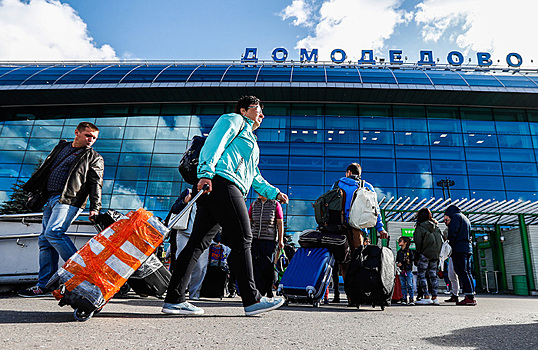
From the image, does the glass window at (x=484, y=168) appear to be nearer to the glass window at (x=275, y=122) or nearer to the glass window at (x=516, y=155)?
the glass window at (x=516, y=155)

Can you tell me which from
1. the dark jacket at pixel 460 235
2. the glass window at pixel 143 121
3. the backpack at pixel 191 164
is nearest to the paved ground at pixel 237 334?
the backpack at pixel 191 164

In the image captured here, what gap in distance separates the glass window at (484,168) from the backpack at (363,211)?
61.4ft

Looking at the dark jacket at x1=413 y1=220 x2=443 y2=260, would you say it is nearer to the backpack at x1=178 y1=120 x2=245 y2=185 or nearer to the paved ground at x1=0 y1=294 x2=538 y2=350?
the paved ground at x1=0 y1=294 x2=538 y2=350

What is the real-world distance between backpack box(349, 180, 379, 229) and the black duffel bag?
0.84 feet

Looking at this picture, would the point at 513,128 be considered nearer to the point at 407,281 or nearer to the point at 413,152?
the point at 413,152

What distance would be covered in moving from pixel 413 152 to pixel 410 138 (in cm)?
97

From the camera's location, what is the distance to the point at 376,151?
20.6m

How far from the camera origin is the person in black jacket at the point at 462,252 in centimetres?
574

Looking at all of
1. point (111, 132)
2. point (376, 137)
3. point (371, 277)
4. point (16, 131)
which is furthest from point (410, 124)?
point (16, 131)

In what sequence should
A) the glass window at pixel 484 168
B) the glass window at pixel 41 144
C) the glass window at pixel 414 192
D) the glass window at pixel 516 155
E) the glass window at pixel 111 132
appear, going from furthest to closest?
the glass window at pixel 41 144, the glass window at pixel 111 132, the glass window at pixel 516 155, the glass window at pixel 484 168, the glass window at pixel 414 192

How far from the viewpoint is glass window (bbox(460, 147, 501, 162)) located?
20.4 m

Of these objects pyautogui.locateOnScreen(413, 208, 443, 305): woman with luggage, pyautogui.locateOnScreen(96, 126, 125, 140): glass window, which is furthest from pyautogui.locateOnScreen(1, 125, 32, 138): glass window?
pyautogui.locateOnScreen(413, 208, 443, 305): woman with luggage

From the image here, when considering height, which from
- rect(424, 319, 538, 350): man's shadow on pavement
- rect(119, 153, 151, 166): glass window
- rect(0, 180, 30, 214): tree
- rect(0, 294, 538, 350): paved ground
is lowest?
rect(0, 294, 538, 350): paved ground

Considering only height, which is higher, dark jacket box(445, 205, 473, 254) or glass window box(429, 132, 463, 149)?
glass window box(429, 132, 463, 149)
